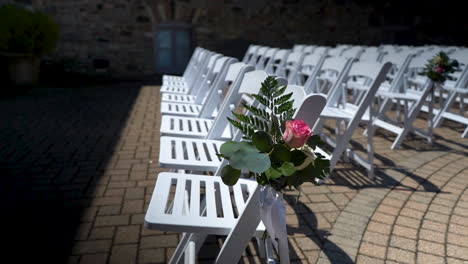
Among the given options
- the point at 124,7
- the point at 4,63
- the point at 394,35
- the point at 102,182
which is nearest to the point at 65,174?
the point at 102,182

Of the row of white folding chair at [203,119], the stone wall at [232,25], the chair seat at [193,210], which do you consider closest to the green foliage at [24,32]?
the stone wall at [232,25]

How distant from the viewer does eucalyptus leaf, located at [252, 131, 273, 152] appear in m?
1.12

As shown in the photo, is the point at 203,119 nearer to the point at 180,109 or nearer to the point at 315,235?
the point at 180,109

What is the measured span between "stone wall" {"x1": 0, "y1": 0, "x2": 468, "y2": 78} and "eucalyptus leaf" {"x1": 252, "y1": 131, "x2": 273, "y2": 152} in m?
8.49

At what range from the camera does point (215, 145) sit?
230 centimetres

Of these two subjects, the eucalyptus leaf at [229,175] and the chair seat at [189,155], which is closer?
the eucalyptus leaf at [229,175]

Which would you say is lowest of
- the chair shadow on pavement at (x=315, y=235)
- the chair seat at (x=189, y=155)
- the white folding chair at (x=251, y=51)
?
the chair shadow on pavement at (x=315, y=235)

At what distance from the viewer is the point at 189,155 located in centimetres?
210

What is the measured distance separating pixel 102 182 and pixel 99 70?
7.01 m

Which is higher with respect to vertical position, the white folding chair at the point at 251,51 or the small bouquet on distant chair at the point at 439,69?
the small bouquet on distant chair at the point at 439,69

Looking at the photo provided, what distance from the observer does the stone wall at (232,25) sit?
29.3 ft

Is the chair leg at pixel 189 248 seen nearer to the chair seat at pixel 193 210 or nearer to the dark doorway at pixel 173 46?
the chair seat at pixel 193 210

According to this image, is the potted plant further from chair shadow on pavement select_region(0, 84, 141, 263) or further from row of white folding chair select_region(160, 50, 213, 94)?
row of white folding chair select_region(160, 50, 213, 94)

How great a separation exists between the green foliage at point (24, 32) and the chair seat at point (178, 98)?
5060 millimetres
